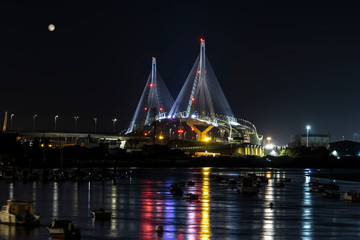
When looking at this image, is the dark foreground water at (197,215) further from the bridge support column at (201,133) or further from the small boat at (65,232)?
the bridge support column at (201,133)

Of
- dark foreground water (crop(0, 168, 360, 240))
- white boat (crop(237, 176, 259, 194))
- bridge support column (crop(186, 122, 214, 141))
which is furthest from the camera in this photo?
bridge support column (crop(186, 122, 214, 141))

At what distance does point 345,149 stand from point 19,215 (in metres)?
163

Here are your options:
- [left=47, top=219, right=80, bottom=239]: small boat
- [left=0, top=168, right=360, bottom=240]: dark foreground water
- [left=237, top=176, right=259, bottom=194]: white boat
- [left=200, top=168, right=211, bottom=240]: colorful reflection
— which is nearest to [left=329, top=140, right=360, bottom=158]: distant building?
[left=237, top=176, right=259, bottom=194]: white boat

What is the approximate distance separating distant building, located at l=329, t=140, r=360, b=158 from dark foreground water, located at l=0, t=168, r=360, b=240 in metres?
132

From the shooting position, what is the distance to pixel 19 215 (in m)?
30.9

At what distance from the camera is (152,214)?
36250 mm

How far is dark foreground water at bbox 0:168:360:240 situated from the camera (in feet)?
94.8

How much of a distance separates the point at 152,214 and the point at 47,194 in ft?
56.2

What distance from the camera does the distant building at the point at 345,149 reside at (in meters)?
180

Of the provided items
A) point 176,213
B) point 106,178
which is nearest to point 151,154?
point 106,178

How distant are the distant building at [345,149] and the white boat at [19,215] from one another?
154290 mm

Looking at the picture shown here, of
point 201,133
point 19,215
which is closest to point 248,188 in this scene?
point 19,215

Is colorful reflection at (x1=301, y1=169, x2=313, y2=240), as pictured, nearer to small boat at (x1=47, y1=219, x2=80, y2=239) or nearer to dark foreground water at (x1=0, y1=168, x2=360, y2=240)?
dark foreground water at (x1=0, y1=168, x2=360, y2=240)

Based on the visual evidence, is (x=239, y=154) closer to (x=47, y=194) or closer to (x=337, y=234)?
(x=47, y=194)
